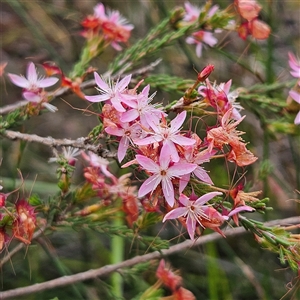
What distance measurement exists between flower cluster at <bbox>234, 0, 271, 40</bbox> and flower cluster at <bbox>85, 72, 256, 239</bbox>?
0.42 m

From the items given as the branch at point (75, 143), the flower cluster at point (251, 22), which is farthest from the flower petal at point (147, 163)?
the flower cluster at point (251, 22)

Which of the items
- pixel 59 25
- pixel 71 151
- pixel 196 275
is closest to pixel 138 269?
pixel 71 151

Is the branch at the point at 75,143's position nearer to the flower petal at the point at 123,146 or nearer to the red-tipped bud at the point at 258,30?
the flower petal at the point at 123,146

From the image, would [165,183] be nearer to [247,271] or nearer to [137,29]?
[247,271]

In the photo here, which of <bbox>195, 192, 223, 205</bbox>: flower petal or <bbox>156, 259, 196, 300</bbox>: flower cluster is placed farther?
<bbox>156, 259, 196, 300</bbox>: flower cluster

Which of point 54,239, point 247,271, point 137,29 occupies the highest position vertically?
point 137,29

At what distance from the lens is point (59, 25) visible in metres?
2.45

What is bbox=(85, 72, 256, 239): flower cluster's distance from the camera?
617 mm

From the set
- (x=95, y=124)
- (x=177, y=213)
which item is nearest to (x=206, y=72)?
(x=177, y=213)

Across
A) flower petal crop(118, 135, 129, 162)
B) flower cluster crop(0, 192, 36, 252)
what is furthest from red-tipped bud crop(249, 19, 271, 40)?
flower cluster crop(0, 192, 36, 252)

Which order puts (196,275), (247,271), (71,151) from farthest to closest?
(196,275) < (247,271) < (71,151)

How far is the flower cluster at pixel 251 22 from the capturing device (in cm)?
100

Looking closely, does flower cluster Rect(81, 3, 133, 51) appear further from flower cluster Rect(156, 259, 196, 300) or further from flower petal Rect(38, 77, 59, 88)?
flower cluster Rect(156, 259, 196, 300)

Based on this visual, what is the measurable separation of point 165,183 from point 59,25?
2019 millimetres
